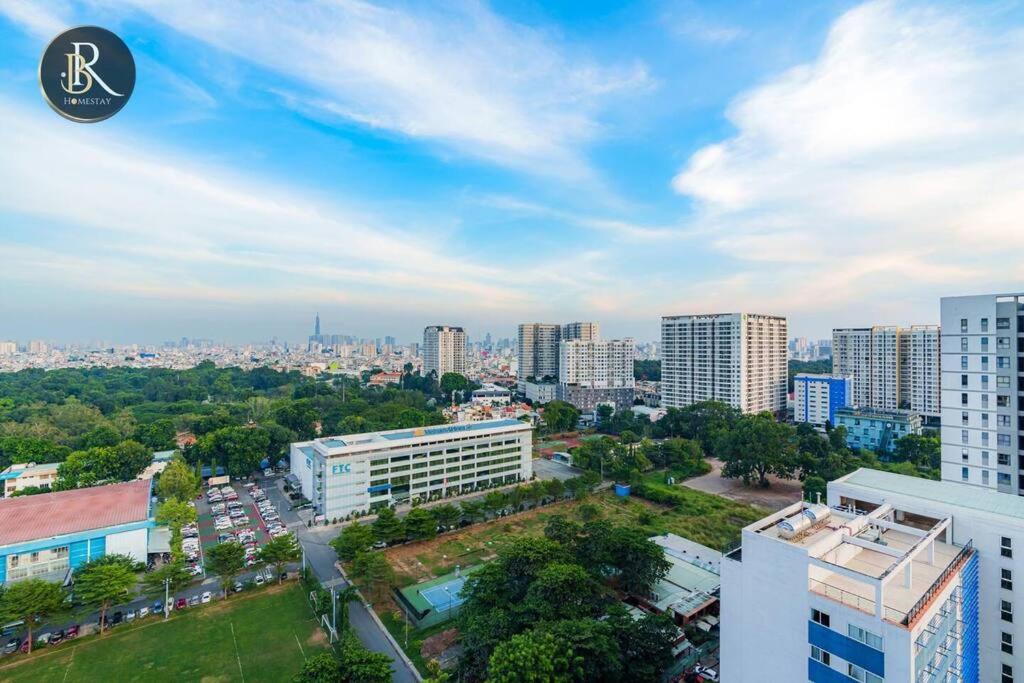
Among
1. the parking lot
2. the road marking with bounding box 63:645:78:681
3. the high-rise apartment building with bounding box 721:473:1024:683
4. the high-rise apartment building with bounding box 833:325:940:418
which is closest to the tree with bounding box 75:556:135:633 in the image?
the road marking with bounding box 63:645:78:681

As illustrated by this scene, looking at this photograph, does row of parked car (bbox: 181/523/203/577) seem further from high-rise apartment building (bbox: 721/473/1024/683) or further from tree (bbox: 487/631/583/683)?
high-rise apartment building (bbox: 721/473/1024/683)

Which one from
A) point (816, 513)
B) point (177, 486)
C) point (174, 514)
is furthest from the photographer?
point (177, 486)

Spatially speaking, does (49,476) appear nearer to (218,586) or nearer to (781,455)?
(218,586)

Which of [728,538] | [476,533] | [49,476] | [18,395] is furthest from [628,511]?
[18,395]

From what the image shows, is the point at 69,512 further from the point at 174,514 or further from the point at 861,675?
the point at 861,675

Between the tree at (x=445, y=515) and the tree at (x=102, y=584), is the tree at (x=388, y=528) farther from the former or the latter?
the tree at (x=102, y=584)

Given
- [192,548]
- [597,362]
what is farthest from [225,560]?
[597,362]
